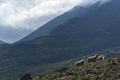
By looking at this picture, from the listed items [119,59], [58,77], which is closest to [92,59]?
[119,59]

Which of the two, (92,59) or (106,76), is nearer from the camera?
(106,76)

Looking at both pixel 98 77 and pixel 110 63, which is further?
pixel 110 63

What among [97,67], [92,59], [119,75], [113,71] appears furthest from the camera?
[92,59]

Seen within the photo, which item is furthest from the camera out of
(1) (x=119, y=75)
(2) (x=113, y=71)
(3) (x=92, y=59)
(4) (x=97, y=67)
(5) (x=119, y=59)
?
(3) (x=92, y=59)

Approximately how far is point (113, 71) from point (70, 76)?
165 inches

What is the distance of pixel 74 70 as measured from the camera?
37.7 metres

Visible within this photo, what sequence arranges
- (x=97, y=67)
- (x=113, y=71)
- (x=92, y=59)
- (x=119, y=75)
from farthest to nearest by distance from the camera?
1. (x=92, y=59)
2. (x=97, y=67)
3. (x=113, y=71)
4. (x=119, y=75)

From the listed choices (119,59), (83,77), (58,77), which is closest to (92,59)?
(119,59)

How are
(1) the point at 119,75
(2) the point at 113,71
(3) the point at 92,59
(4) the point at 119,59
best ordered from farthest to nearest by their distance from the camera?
(3) the point at 92,59 → (4) the point at 119,59 → (2) the point at 113,71 → (1) the point at 119,75

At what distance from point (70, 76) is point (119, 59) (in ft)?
21.8

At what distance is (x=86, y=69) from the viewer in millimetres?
36406

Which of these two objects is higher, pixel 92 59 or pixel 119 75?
pixel 92 59

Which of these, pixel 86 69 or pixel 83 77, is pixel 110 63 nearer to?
pixel 86 69

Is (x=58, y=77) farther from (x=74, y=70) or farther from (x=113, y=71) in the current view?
(x=113, y=71)
